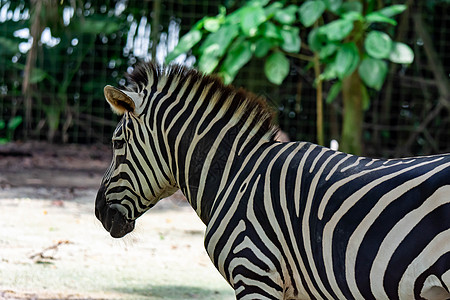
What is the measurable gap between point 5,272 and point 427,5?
26.5ft

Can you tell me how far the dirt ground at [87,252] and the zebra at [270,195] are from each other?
0.52 metres

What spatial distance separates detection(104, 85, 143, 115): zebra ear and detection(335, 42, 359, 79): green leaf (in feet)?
12.3

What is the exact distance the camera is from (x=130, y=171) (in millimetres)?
2908

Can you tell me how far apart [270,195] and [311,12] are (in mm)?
4271

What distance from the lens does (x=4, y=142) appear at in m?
10.9

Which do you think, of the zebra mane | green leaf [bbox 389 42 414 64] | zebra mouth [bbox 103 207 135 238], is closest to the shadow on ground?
zebra mouth [bbox 103 207 135 238]

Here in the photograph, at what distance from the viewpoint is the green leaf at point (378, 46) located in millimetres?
6387

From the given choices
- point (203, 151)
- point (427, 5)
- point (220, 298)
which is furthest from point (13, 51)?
point (203, 151)

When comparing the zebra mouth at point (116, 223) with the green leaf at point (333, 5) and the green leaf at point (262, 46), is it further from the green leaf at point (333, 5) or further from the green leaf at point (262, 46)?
the green leaf at point (333, 5)

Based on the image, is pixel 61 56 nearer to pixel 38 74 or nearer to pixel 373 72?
pixel 38 74

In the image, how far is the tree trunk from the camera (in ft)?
26.7

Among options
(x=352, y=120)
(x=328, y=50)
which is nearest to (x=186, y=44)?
(x=328, y=50)

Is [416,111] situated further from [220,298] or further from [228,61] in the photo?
[220,298]

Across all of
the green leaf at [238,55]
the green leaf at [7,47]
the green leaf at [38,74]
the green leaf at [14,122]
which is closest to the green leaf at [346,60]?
the green leaf at [238,55]
